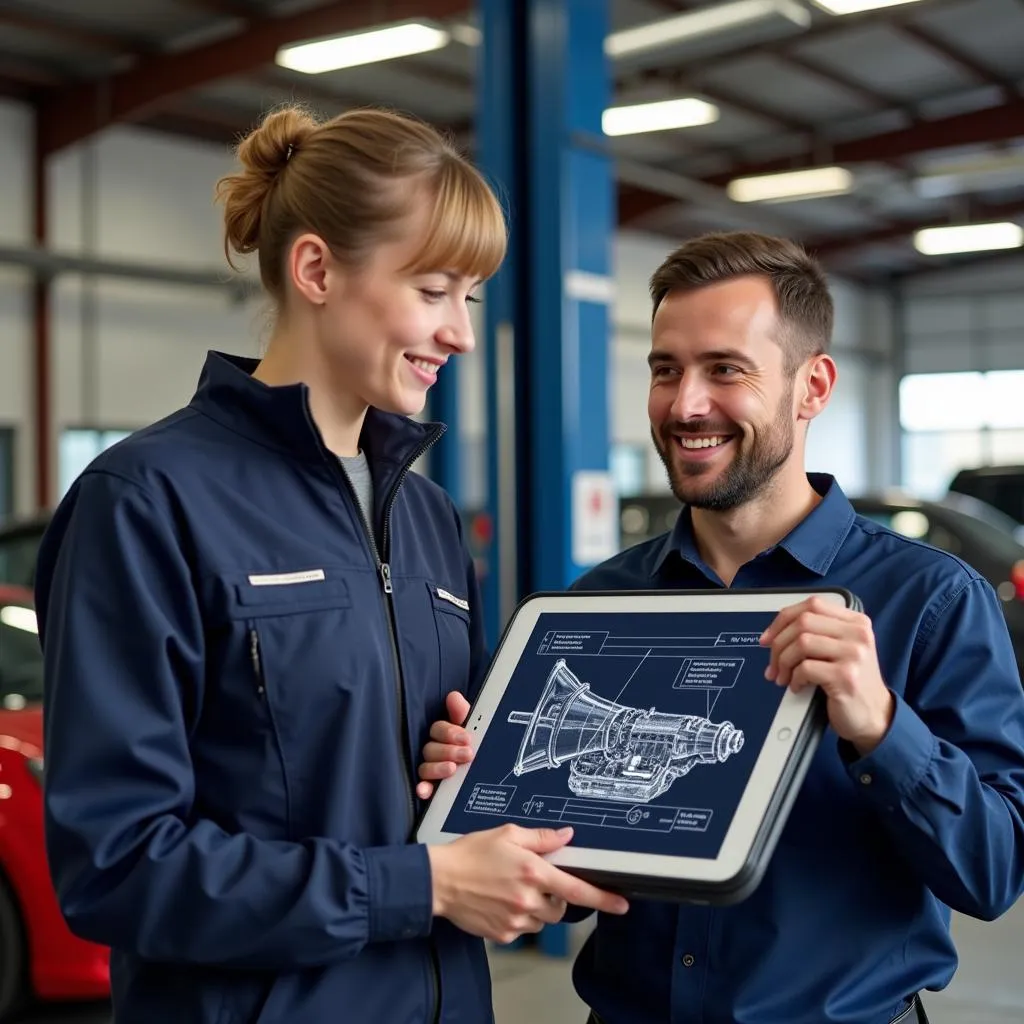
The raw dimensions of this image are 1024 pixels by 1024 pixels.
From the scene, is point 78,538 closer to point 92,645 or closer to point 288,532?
point 92,645

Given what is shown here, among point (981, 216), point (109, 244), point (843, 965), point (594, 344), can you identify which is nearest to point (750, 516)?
point (843, 965)

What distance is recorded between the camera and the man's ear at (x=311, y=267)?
1.65m

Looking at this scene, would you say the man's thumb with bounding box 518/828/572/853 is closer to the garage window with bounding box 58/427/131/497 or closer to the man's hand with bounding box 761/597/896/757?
the man's hand with bounding box 761/597/896/757

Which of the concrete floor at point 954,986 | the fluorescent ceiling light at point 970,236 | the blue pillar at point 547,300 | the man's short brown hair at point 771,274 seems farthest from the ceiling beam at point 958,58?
the man's short brown hair at point 771,274

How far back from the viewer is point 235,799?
1.56 m

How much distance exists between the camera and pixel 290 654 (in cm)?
158

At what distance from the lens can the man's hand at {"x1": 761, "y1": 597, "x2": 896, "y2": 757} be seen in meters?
1.53

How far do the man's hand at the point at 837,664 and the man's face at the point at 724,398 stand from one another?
0.38m

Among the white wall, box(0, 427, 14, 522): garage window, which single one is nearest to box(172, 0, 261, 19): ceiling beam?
the white wall

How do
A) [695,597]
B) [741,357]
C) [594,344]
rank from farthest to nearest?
[594,344] < [741,357] < [695,597]

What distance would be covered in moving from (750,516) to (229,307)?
43.1 feet

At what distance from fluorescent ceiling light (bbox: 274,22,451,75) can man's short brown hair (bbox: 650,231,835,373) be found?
787 centimetres

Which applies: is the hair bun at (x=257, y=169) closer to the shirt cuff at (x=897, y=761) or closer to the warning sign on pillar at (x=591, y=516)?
the shirt cuff at (x=897, y=761)

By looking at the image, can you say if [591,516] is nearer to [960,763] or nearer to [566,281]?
[566,281]
